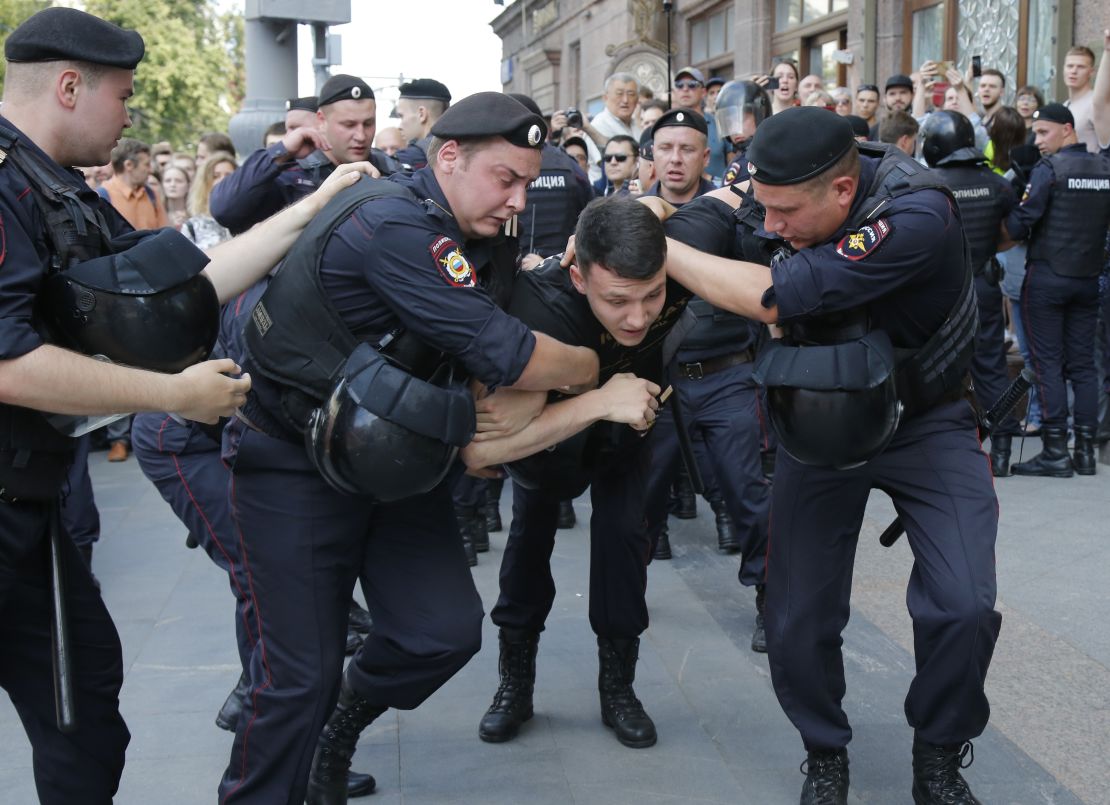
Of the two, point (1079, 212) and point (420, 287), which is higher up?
point (1079, 212)

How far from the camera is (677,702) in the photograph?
4281 millimetres

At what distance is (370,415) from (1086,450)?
6.07m

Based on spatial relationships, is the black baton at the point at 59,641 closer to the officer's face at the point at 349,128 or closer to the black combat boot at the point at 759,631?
the black combat boot at the point at 759,631

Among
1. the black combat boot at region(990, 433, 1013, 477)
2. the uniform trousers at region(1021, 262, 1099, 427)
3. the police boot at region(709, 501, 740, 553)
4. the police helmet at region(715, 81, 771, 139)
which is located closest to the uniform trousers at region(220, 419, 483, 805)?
the police boot at region(709, 501, 740, 553)

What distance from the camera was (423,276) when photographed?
287 cm

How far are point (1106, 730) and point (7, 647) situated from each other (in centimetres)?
318

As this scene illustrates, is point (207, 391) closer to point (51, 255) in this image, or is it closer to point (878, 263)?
point (51, 255)

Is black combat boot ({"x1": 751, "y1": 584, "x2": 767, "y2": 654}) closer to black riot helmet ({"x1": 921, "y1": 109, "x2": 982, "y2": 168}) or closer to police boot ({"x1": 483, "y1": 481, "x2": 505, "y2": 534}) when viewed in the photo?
police boot ({"x1": 483, "y1": 481, "x2": 505, "y2": 534})

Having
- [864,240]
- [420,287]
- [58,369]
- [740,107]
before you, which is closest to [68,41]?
[58,369]

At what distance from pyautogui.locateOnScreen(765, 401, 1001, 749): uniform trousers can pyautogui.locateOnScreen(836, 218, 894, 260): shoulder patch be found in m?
0.57

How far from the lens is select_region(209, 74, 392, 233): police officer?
543cm

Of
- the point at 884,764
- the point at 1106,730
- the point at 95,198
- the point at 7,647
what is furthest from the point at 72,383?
the point at 1106,730

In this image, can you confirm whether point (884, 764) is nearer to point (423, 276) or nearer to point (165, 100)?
point (423, 276)

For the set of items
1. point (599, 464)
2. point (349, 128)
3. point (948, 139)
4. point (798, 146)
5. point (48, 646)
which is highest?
point (948, 139)
